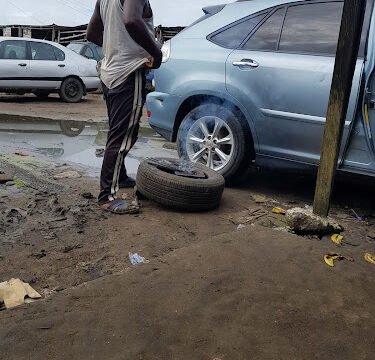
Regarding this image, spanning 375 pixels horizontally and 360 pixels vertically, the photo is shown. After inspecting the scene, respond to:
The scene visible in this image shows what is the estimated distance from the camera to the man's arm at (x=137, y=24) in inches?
137

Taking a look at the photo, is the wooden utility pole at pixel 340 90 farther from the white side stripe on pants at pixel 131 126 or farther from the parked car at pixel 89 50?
the parked car at pixel 89 50

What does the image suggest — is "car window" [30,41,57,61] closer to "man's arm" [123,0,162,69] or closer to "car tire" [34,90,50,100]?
"car tire" [34,90,50,100]

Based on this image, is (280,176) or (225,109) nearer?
(225,109)

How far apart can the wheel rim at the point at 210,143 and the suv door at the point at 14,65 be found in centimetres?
843

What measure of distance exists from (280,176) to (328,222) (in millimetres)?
1907

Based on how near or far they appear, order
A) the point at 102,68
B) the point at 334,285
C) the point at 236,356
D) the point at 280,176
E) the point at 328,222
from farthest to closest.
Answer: the point at 280,176 < the point at 102,68 < the point at 328,222 < the point at 334,285 < the point at 236,356

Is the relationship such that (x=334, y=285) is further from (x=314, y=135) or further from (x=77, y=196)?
(x=77, y=196)

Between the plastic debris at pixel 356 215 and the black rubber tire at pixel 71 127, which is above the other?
the plastic debris at pixel 356 215

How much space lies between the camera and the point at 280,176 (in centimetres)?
544

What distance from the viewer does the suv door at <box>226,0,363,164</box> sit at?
13.3 ft

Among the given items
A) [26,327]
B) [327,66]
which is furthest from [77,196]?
[327,66]

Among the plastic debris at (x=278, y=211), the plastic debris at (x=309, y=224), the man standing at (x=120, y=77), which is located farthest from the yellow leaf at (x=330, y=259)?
the man standing at (x=120, y=77)

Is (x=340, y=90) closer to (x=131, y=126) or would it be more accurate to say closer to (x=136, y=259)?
(x=131, y=126)

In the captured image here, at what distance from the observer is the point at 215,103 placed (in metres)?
4.60
